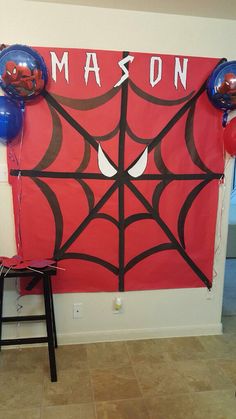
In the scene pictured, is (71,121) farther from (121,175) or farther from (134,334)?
(134,334)

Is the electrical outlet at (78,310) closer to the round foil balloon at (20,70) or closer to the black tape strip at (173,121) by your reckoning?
the black tape strip at (173,121)

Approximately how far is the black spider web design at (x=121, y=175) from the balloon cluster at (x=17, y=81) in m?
0.17

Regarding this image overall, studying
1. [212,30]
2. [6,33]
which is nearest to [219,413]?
[212,30]

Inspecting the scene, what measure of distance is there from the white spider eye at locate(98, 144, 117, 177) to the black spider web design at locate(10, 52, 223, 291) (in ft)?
0.07

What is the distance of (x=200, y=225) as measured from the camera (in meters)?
2.32

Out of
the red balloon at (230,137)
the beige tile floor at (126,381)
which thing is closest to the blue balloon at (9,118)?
the red balloon at (230,137)

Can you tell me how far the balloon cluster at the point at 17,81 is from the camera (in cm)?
176

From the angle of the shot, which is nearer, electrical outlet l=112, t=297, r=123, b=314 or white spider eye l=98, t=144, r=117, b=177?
white spider eye l=98, t=144, r=117, b=177

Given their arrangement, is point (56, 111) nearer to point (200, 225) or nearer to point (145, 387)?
point (200, 225)

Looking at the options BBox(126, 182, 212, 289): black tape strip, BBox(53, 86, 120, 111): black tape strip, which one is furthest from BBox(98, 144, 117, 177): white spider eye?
BBox(53, 86, 120, 111): black tape strip

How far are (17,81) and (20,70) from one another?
Answer: 0.21 ft

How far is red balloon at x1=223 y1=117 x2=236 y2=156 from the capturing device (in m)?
2.10

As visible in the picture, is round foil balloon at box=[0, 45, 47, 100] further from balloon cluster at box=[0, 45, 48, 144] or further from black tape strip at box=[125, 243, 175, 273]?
black tape strip at box=[125, 243, 175, 273]

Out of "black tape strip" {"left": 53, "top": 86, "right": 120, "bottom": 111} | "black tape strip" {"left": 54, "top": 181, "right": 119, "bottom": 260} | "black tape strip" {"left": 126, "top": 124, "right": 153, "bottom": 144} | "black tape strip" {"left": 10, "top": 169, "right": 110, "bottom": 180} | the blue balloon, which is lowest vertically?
"black tape strip" {"left": 54, "top": 181, "right": 119, "bottom": 260}
